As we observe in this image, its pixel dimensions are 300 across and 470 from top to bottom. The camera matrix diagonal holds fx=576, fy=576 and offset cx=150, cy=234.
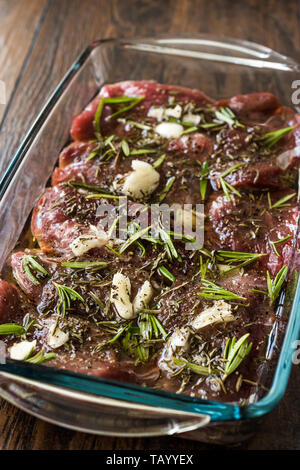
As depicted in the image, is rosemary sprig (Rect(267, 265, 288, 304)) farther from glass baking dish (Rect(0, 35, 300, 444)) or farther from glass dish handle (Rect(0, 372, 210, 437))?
glass dish handle (Rect(0, 372, 210, 437))

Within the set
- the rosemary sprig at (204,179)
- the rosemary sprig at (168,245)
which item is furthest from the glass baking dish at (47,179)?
the rosemary sprig at (204,179)

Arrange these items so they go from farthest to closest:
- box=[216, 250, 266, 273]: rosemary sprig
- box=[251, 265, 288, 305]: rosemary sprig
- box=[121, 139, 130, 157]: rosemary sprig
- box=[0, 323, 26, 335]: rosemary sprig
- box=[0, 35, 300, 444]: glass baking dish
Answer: box=[121, 139, 130, 157]: rosemary sprig < box=[216, 250, 266, 273]: rosemary sprig < box=[251, 265, 288, 305]: rosemary sprig < box=[0, 323, 26, 335]: rosemary sprig < box=[0, 35, 300, 444]: glass baking dish

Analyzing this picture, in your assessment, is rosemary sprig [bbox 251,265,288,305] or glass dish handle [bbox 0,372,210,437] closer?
glass dish handle [bbox 0,372,210,437]

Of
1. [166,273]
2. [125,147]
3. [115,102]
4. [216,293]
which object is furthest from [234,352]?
[115,102]

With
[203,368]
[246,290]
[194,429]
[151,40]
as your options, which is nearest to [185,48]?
[151,40]

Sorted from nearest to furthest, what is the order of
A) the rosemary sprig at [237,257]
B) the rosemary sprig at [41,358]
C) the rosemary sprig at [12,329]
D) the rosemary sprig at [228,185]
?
the rosemary sprig at [41,358], the rosemary sprig at [12,329], the rosemary sprig at [237,257], the rosemary sprig at [228,185]

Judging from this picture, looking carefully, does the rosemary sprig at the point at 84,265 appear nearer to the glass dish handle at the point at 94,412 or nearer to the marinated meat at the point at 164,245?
the marinated meat at the point at 164,245

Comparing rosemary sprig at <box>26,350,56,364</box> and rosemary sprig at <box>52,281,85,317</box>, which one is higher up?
rosemary sprig at <box>52,281,85,317</box>

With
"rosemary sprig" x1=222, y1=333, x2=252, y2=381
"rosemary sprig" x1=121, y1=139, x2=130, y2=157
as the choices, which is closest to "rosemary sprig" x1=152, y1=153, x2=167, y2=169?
"rosemary sprig" x1=121, y1=139, x2=130, y2=157
